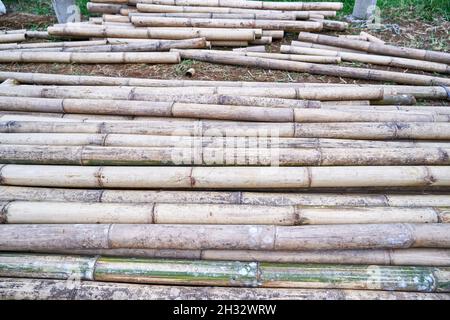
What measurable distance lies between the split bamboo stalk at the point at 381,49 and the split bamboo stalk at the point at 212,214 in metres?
2.97

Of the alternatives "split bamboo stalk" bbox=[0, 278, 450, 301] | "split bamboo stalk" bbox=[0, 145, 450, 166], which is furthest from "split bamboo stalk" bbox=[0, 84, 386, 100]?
"split bamboo stalk" bbox=[0, 278, 450, 301]

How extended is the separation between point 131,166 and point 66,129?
0.69m

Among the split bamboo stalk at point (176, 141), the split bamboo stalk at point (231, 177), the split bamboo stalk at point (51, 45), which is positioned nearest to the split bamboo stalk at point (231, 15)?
the split bamboo stalk at point (51, 45)

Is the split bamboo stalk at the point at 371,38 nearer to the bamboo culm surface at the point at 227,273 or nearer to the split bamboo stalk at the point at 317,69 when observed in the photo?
the split bamboo stalk at the point at 317,69

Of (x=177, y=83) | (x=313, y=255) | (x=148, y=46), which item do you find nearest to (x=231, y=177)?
(x=313, y=255)

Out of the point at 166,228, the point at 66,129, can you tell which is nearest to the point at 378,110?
the point at 166,228

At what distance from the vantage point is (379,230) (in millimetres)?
1693

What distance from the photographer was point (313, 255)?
1.75 meters

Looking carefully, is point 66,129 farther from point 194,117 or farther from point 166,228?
point 166,228

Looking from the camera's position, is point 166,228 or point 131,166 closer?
point 166,228

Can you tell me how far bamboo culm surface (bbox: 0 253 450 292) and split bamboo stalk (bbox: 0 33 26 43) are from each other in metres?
4.17

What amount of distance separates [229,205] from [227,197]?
0.25 feet
